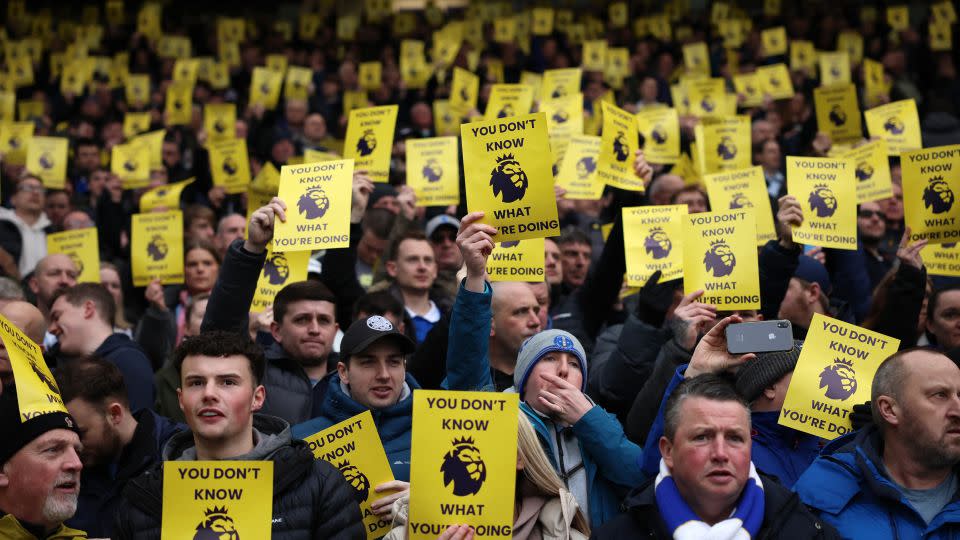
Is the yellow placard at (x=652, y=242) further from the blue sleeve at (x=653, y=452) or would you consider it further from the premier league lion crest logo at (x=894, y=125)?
the premier league lion crest logo at (x=894, y=125)

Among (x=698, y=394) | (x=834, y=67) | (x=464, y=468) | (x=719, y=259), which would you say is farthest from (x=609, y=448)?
(x=834, y=67)

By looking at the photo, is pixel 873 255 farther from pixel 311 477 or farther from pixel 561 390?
pixel 311 477

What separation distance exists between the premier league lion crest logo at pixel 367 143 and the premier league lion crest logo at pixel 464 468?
3.96 m

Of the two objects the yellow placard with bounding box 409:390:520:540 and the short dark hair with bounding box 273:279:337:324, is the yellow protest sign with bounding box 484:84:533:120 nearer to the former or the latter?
the short dark hair with bounding box 273:279:337:324

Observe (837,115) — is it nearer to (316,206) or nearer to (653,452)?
(316,206)

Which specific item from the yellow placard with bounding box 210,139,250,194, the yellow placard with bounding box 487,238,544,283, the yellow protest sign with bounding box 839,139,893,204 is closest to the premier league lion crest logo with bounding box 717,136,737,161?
the yellow protest sign with bounding box 839,139,893,204

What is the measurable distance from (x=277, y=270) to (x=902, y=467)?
3908 millimetres

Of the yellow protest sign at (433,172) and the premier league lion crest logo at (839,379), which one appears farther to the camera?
the yellow protest sign at (433,172)

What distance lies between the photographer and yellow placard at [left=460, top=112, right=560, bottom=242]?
5.04m

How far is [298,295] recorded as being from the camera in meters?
6.13

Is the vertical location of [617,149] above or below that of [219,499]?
above

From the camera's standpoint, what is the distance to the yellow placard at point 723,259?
18.6ft

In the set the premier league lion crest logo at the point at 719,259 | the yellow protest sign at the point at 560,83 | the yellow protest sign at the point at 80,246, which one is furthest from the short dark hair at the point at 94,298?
the yellow protest sign at the point at 560,83

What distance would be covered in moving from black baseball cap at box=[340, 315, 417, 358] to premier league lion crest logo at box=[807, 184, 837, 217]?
256cm
